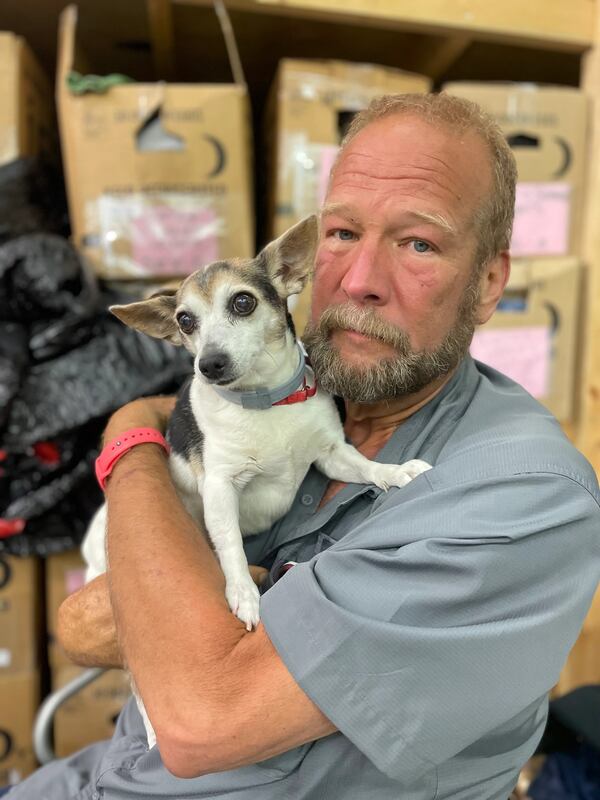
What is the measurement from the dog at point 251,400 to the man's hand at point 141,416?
0.11m

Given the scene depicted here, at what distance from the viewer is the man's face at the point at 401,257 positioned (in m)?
0.88

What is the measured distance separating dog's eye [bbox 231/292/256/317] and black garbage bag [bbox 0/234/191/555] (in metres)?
0.58

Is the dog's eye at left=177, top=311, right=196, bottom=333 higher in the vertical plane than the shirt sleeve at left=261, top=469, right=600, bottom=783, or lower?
higher

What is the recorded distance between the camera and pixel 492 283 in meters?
1.01

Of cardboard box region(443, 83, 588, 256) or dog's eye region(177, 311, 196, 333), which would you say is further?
cardboard box region(443, 83, 588, 256)

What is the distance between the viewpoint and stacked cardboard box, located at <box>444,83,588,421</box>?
5.21 ft

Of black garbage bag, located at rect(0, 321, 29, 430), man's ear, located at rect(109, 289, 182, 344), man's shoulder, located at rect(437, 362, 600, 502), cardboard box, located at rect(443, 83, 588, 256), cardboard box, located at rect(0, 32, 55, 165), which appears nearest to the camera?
man's shoulder, located at rect(437, 362, 600, 502)

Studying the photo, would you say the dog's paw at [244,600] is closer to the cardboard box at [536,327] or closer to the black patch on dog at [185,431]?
the black patch on dog at [185,431]

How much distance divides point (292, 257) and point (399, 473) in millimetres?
348

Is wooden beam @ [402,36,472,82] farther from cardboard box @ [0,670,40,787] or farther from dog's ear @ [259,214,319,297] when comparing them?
cardboard box @ [0,670,40,787]

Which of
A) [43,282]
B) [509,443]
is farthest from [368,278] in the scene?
[43,282]

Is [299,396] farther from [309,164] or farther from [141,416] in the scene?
[309,164]

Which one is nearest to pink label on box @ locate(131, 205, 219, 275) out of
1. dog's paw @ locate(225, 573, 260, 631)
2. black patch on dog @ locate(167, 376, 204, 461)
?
black patch on dog @ locate(167, 376, 204, 461)

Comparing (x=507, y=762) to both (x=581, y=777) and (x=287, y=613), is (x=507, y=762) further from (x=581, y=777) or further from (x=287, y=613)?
(x=581, y=777)
